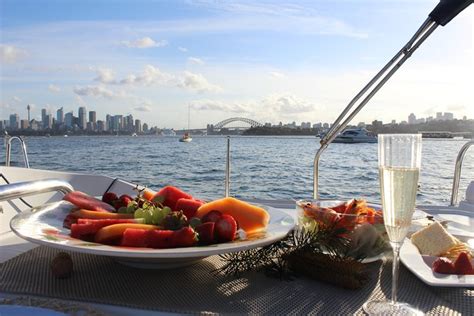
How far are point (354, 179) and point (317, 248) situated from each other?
51.0ft

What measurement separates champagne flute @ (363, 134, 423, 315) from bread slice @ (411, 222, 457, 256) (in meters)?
0.23

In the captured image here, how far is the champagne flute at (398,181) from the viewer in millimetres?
705

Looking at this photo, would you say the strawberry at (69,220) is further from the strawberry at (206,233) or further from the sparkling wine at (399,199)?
the sparkling wine at (399,199)

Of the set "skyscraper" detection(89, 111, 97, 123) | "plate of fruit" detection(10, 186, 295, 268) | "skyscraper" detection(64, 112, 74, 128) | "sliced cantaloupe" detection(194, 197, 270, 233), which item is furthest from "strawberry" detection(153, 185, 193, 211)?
"skyscraper" detection(89, 111, 97, 123)

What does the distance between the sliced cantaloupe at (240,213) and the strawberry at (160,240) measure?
0.48ft

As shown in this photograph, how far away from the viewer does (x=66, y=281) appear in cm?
75

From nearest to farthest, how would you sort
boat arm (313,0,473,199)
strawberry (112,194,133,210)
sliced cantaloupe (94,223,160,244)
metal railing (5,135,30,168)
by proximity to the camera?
sliced cantaloupe (94,223,160,244) < strawberry (112,194,133,210) < boat arm (313,0,473,199) < metal railing (5,135,30,168)

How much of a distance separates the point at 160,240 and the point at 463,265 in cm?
52

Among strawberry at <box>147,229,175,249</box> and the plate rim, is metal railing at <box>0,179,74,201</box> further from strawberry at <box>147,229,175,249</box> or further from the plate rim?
strawberry at <box>147,229,175,249</box>

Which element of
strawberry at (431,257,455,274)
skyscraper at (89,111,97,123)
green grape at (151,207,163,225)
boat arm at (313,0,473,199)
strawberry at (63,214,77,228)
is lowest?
strawberry at (431,257,455,274)

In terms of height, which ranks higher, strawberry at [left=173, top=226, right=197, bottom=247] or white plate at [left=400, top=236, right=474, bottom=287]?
strawberry at [left=173, top=226, right=197, bottom=247]

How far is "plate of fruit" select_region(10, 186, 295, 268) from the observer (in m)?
0.73

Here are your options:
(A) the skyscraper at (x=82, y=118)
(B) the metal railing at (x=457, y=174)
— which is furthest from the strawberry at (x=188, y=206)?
(A) the skyscraper at (x=82, y=118)

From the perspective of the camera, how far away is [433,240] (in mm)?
911
